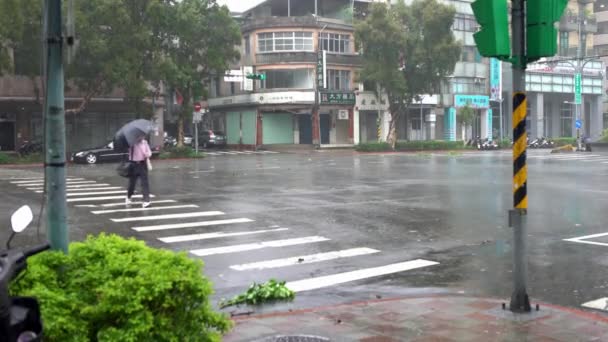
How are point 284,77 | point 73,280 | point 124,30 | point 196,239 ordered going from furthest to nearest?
point 284,77, point 124,30, point 196,239, point 73,280

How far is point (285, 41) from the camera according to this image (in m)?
53.0

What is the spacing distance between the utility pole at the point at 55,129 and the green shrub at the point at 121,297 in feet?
1.56

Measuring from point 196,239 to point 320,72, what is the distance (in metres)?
42.8

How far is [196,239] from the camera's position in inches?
423

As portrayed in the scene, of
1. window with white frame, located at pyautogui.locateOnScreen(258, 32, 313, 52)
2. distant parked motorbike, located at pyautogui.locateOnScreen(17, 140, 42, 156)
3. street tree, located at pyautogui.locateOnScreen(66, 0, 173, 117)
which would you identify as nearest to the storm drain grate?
street tree, located at pyautogui.locateOnScreen(66, 0, 173, 117)

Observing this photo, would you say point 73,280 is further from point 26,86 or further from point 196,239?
point 26,86

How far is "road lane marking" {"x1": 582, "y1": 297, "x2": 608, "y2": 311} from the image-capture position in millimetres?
6591

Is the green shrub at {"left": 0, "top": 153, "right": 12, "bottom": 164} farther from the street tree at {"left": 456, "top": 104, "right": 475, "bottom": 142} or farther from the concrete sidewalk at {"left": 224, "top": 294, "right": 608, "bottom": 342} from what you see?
the street tree at {"left": 456, "top": 104, "right": 475, "bottom": 142}

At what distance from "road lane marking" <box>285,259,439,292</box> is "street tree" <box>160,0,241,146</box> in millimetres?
33402

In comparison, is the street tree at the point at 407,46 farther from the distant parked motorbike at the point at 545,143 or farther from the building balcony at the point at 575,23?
the building balcony at the point at 575,23

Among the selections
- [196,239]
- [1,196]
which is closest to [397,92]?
[1,196]

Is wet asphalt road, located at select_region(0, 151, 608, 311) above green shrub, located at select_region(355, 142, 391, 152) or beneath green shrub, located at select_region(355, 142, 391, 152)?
beneath

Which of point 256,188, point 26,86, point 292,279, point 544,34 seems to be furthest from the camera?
point 26,86

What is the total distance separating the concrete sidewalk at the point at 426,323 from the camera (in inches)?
214
